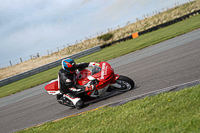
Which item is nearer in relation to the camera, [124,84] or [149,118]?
[149,118]

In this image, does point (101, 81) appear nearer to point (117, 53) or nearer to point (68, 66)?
point (68, 66)

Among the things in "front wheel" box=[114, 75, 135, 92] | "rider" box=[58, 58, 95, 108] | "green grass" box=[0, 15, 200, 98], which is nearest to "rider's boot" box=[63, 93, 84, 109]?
"rider" box=[58, 58, 95, 108]

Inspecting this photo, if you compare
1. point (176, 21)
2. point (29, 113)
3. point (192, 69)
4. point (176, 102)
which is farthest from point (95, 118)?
point (176, 21)

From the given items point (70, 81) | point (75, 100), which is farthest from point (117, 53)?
point (70, 81)

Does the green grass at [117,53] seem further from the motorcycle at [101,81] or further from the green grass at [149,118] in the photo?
the green grass at [149,118]

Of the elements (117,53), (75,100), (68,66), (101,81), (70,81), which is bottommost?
(117,53)

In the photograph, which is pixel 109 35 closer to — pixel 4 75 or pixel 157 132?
pixel 4 75

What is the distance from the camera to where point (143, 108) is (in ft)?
16.4

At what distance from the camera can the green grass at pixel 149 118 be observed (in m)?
3.72

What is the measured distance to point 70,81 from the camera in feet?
24.5

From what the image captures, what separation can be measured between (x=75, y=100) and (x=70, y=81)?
0.72 metres

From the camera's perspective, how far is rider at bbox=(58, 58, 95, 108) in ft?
24.3

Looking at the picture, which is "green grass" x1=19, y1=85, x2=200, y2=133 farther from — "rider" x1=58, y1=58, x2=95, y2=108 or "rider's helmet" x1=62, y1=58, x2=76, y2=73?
"rider's helmet" x1=62, y1=58, x2=76, y2=73

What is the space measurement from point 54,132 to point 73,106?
7.44 ft
